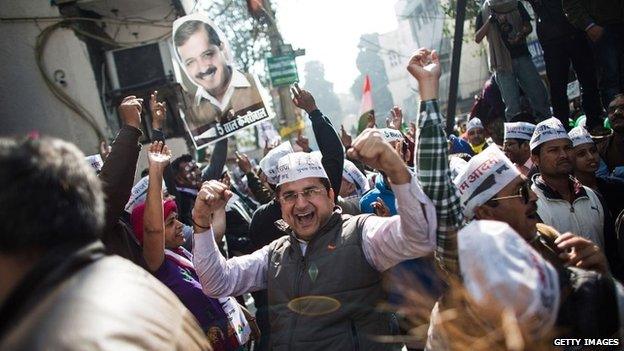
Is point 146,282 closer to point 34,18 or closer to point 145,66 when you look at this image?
point 34,18

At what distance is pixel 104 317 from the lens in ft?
3.46

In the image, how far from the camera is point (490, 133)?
645 cm

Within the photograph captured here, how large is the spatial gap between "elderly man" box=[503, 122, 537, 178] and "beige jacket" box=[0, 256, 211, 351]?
3805 millimetres

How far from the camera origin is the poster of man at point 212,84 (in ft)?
17.5

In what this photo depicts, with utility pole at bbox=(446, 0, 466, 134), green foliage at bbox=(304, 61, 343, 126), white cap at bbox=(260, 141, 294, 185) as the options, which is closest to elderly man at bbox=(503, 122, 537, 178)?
utility pole at bbox=(446, 0, 466, 134)

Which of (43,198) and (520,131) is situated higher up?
(43,198)

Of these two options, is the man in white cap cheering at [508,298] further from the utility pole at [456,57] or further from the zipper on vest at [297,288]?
the utility pole at [456,57]

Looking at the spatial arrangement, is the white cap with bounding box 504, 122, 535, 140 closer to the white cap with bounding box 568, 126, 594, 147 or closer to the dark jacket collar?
the white cap with bounding box 568, 126, 594, 147

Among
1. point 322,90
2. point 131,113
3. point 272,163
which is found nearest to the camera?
point 131,113

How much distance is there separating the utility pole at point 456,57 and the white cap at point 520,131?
1.59 meters

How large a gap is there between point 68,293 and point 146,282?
0.21m

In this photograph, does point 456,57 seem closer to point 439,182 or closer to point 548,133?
point 548,133

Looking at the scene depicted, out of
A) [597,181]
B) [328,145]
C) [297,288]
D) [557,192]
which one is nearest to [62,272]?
[297,288]

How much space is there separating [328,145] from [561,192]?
5.47 ft
